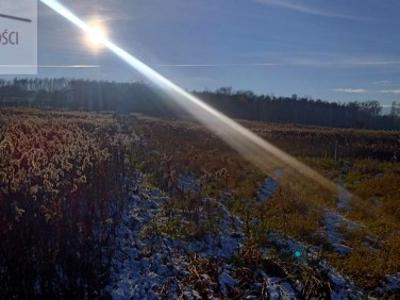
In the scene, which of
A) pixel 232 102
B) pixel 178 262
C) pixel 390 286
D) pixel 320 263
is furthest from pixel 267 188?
pixel 232 102

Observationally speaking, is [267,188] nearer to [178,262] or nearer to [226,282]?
[178,262]

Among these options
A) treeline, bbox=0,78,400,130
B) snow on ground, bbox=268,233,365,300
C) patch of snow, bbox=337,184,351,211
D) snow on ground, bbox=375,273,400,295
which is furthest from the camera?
treeline, bbox=0,78,400,130

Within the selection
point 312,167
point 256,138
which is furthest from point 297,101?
point 312,167

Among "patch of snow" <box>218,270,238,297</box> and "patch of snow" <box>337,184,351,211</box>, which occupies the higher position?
"patch of snow" <box>218,270,238,297</box>

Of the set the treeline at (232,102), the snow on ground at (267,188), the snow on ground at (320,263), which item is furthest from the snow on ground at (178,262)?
the treeline at (232,102)

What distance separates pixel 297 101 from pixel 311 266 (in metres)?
126

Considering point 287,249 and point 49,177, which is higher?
point 49,177

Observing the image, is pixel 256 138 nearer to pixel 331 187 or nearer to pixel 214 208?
pixel 331 187

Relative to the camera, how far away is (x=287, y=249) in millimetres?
9148

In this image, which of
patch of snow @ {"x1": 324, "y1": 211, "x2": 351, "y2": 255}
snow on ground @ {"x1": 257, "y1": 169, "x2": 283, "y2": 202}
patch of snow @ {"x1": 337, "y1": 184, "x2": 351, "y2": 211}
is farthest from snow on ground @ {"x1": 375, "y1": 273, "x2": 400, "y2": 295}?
patch of snow @ {"x1": 337, "y1": 184, "x2": 351, "y2": 211}

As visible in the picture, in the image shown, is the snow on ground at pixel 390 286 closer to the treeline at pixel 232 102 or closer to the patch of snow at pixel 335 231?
the patch of snow at pixel 335 231

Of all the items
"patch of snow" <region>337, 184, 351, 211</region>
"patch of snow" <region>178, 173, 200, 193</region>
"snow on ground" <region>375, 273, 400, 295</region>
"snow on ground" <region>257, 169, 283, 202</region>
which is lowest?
"snow on ground" <region>375, 273, 400, 295</region>

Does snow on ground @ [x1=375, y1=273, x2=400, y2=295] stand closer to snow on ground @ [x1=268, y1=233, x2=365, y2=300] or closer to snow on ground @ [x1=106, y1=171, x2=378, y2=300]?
snow on ground @ [x1=106, y1=171, x2=378, y2=300]

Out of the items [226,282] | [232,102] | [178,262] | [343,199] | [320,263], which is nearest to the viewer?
[226,282]
